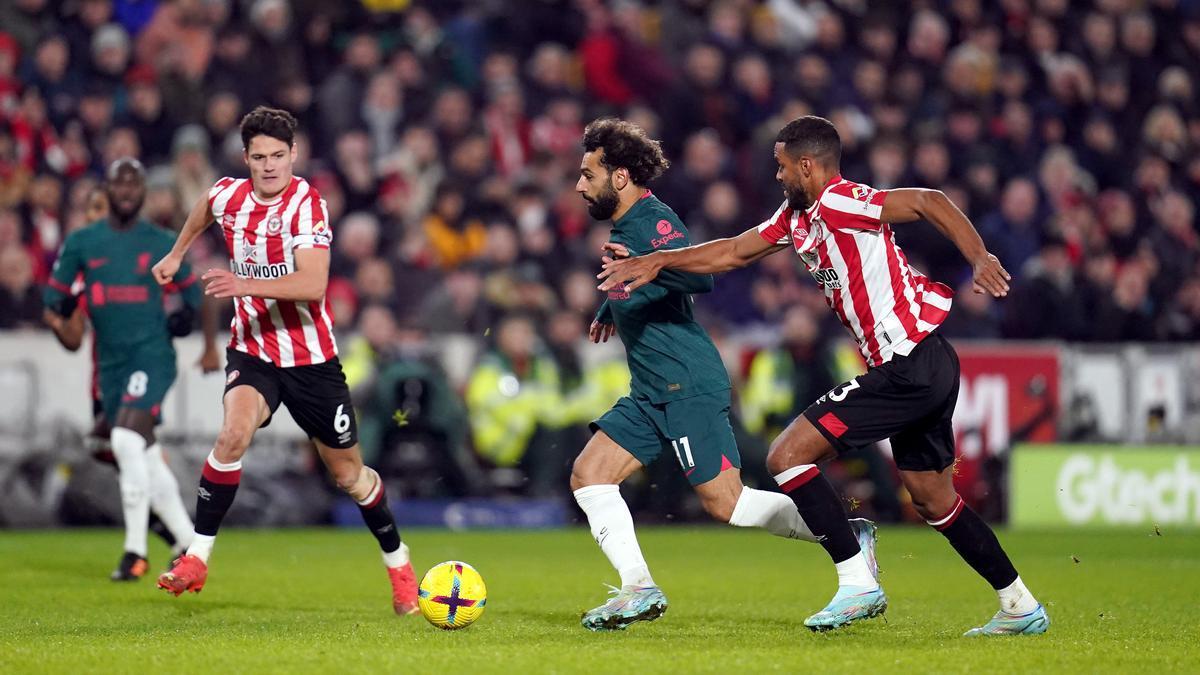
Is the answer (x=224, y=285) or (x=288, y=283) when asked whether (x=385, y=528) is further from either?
(x=224, y=285)

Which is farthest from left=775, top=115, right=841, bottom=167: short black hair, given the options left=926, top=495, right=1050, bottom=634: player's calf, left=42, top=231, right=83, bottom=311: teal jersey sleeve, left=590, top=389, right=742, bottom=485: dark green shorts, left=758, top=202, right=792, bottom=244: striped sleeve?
left=42, top=231, right=83, bottom=311: teal jersey sleeve

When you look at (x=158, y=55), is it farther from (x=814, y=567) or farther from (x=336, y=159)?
(x=814, y=567)

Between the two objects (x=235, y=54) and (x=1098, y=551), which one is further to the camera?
(x=235, y=54)

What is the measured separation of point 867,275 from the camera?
22.9 feet

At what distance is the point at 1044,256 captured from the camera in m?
16.1

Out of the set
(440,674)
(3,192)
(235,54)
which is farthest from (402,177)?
(440,674)

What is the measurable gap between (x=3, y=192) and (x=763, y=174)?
7123 millimetres

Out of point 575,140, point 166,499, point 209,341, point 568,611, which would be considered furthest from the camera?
point 575,140

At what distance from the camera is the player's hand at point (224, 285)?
732 cm

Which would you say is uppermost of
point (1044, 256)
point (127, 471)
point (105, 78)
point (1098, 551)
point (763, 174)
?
point (105, 78)

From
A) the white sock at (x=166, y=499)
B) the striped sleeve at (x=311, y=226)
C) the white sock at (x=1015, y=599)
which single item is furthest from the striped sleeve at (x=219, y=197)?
the white sock at (x=1015, y=599)

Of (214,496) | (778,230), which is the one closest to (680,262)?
(778,230)

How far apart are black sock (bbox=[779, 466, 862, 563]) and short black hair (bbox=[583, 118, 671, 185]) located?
1516mm

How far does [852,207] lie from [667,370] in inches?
46.0
